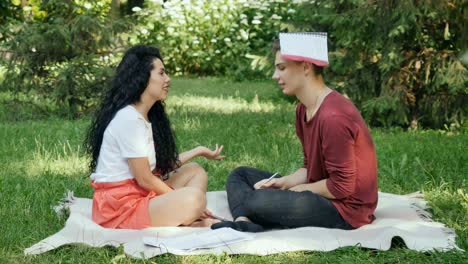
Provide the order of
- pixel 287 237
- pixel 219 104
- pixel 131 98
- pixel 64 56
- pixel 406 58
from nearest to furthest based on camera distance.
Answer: pixel 287 237
pixel 131 98
pixel 406 58
pixel 64 56
pixel 219 104

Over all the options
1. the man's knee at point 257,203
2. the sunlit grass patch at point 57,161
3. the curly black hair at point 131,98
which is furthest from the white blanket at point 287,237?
the sunlit grass patch at point 57,161

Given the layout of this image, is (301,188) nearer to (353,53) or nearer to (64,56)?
(353,53)

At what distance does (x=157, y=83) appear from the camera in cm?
506

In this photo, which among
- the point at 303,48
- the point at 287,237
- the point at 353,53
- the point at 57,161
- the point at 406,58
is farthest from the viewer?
the point at 353,53

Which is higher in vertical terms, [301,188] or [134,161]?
[134,161]

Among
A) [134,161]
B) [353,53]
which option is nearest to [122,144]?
[134,161]

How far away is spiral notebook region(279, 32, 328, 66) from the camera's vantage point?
482 cm

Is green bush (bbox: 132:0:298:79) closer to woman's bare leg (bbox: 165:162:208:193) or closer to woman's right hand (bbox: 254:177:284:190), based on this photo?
woman's bare leg (bbox: 165:162:208:193)

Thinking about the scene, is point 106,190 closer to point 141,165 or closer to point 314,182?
point 141,165

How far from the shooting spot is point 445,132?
8625 mm

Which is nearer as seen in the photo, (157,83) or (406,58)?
(157,83)

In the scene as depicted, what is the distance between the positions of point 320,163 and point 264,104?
6526 mm

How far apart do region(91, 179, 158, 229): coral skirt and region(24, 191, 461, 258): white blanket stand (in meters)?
0.10

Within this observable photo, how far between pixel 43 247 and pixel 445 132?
17.5ft
